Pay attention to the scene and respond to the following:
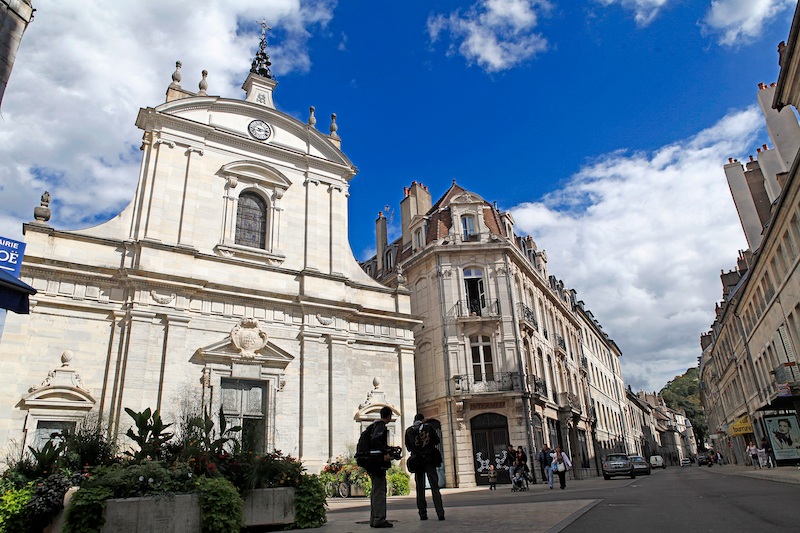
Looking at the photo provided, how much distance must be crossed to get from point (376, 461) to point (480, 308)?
19.4 m

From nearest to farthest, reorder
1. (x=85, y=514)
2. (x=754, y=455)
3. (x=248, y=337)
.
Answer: (x=85, y=514), (x=248, y=337), (x=754, y=455)

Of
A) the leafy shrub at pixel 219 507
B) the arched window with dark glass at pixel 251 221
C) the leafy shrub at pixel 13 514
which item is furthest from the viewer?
the arched window with dark glass at pixel 251 221

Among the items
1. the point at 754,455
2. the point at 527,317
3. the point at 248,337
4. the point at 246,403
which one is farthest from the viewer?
the point at 754,455

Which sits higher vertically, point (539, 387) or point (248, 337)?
point (248, 337)

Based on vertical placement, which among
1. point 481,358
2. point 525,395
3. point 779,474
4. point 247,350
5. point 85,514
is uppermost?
point 481,358

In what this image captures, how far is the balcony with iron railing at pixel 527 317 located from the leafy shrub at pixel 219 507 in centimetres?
2082

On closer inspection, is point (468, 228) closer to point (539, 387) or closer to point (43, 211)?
point (539, 387)

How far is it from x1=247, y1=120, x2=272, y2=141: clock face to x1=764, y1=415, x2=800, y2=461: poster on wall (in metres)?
23.7

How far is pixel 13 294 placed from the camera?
668 cm

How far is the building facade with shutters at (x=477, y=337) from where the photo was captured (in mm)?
23938

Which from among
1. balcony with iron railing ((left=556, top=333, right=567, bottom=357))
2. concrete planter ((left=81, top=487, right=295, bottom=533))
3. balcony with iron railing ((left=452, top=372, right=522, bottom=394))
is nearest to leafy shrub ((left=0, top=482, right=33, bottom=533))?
concrete planter ((left=81, top=487, right=295, bottom=533))

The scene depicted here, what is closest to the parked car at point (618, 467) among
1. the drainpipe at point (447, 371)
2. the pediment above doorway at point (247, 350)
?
the drainpipe at point (447, 371)

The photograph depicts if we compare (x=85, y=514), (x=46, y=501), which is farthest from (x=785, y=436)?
(x=46, y=501)

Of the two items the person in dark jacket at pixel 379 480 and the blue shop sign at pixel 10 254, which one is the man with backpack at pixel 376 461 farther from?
the blue shop sign at pixel 10 254
